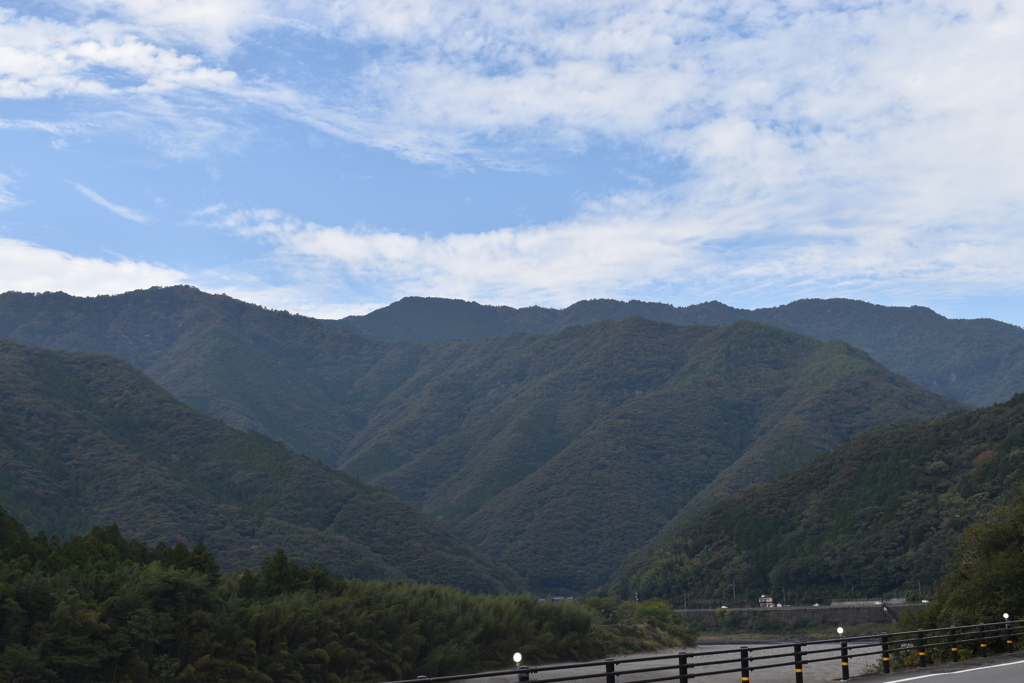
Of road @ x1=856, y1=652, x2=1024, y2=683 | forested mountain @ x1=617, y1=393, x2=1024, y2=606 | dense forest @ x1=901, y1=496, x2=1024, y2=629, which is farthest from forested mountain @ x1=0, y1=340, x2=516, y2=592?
road @ x1=856, y1=652, x2=1024, y2=683

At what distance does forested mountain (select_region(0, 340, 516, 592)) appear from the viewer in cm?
12925

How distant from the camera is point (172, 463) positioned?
15562 centimetres

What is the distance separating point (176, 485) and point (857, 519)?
3856 inches

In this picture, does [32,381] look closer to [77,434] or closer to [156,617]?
[77,434]

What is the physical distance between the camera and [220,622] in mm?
45969

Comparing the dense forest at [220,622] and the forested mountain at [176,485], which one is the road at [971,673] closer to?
the dense forest at [220,622]

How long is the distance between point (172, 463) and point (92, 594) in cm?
11893

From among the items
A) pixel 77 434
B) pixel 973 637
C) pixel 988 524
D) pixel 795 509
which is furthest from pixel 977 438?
pixel 77 434

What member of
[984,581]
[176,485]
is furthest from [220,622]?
[176,485]

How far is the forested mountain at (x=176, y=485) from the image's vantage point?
129250 millimetres

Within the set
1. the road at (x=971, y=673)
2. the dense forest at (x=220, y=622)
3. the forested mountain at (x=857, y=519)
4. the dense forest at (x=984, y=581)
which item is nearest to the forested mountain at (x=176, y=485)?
the forested mountain at (x=857, y=519)

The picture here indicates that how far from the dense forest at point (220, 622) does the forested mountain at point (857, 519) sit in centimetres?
7136

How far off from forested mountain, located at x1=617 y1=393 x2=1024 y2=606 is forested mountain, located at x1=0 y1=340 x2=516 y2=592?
3379cm

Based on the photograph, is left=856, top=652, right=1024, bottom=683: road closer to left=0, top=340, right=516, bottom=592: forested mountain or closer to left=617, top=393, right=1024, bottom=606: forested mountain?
left=617, top=393, right=1024, bottom=606: forested mountain
